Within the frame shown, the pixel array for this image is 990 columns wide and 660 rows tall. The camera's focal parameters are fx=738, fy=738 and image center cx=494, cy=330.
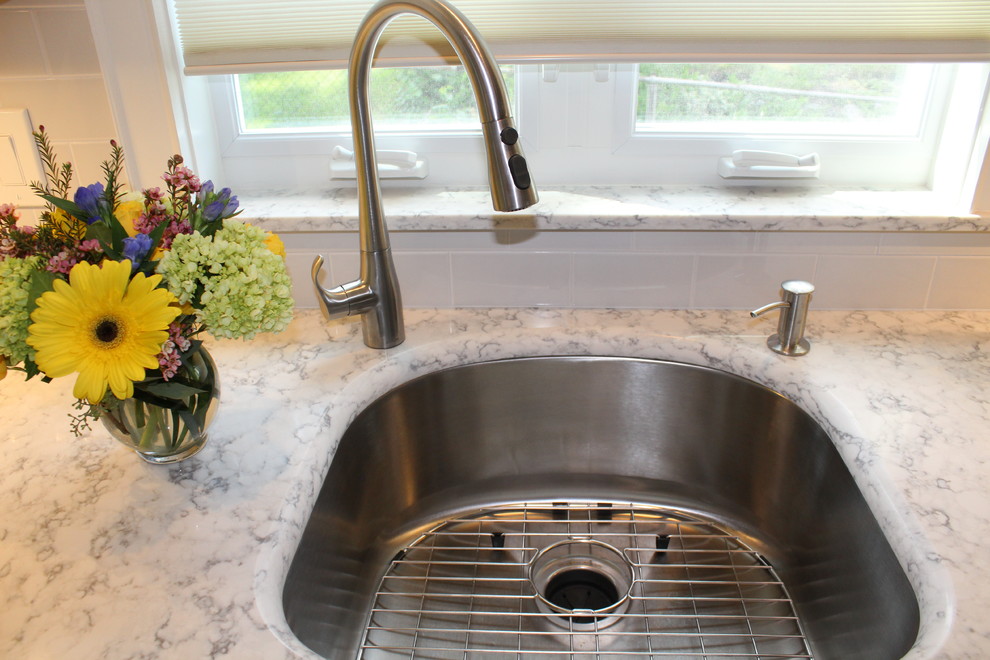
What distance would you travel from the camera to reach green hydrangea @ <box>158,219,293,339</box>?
62cm

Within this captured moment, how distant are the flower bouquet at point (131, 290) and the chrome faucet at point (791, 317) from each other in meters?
0.60

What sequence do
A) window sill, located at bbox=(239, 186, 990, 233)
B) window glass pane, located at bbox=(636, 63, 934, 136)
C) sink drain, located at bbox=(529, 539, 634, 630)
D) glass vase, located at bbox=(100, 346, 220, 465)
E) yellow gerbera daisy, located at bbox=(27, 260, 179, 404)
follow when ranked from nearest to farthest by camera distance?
yellow gerbera daisy, located at bbox=(27, 260, 179, 404) → glass vase, located at bbox=(100, 346, 220, 465) → sink drain, located at bbox=(529, 539, 634, 630) → window sill, located at bbox=(239, 186, 990, 233) → window glass pane, located at bbox=(636, 63, 934, 136)

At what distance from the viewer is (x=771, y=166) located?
1117 millimetres

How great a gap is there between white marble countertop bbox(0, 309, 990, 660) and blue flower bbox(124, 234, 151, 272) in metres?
0.26

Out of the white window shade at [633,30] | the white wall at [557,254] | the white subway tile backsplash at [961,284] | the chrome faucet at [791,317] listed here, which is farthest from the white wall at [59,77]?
the white subway tile backsplash at [961,284]

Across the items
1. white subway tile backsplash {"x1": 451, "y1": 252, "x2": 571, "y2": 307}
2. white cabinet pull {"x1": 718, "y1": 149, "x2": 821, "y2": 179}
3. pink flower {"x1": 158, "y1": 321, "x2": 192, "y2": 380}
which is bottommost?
white subway tile backsplash {"x1": 451, "y1": 252, "x2": 571, "y2": 307}

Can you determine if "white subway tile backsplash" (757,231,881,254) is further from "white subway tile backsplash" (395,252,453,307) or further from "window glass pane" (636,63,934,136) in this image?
"white subway tile backsplash" (395,252,453,307)

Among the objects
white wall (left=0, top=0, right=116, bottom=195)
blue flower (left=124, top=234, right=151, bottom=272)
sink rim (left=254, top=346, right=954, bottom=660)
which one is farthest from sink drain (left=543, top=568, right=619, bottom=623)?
white wall (left=0, top=0, right=116, bottom=195)

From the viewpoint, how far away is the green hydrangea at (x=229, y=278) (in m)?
0.62

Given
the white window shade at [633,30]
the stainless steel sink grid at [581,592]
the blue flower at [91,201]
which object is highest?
the white window shade at [633,30]

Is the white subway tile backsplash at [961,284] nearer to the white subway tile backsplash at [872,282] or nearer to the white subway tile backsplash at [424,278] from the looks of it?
the white subway tile backsplash at [872,282]

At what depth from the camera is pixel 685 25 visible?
98 cm

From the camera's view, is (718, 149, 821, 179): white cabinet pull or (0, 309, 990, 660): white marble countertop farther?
(718, 149, 821, 179): white cabinet pull

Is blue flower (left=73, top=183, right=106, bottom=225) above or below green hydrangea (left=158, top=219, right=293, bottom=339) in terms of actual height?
above
